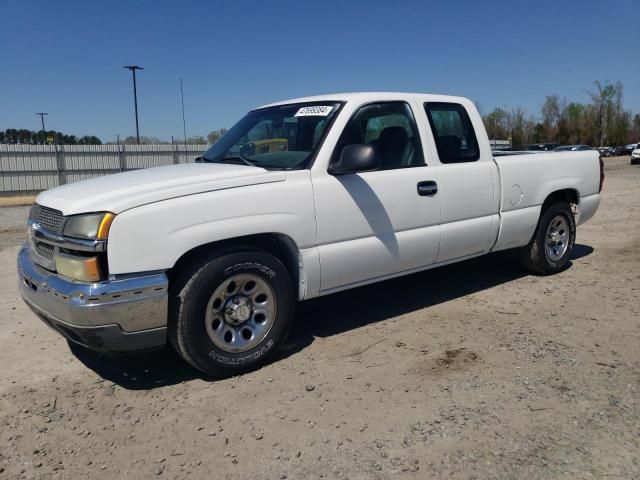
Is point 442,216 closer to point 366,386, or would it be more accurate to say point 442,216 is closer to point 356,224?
point 356,224

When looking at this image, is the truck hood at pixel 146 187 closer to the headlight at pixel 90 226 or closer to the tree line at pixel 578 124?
the headlight at pixel 90 226

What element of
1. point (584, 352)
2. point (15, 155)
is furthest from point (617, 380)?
point (15, 155)

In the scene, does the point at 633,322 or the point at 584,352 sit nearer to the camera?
the point at 584,352

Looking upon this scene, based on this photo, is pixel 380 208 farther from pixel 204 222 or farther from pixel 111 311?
pixel 111 311

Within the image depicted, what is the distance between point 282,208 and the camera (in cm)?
372

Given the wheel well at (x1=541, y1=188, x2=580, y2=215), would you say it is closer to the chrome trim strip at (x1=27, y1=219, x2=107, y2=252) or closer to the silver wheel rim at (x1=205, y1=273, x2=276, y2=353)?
the silver wheel rim at (x1=205, y1=273, x2=276, y2=353)

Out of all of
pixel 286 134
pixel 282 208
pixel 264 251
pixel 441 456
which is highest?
pixel 286 134

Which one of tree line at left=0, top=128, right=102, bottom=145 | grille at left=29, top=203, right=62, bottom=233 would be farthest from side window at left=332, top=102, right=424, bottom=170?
tree line at left=0, top=128, right=102, bottom=145

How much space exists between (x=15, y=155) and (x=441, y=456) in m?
25.2

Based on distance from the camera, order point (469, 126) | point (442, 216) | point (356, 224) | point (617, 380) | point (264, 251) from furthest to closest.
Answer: point (469, 126)
point (442, 216)
point (356, 224)
point (264, 251)
point (617, 380)

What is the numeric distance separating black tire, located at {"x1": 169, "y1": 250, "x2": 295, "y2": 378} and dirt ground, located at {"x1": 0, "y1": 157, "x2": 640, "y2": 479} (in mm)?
152

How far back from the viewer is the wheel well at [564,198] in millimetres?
5922

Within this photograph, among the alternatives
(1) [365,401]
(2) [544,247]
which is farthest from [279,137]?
(2) [544,247]

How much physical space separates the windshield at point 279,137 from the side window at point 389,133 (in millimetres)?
221
